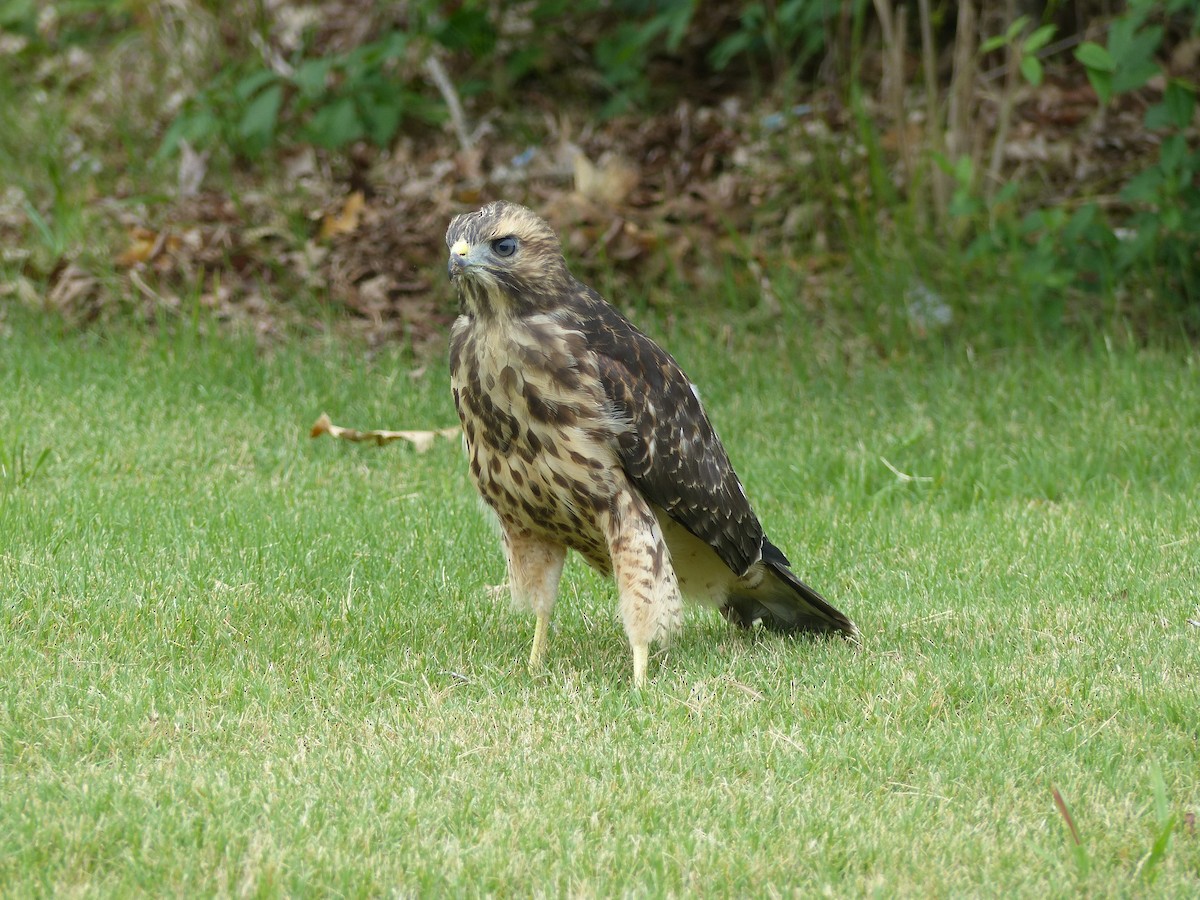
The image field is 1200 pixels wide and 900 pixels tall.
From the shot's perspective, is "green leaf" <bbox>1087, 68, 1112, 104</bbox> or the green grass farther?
"green leaf" <bbox>1087, 68, 1112, 104</bbox>

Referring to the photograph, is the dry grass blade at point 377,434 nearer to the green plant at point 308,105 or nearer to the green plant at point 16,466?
the green plant at point 16,466

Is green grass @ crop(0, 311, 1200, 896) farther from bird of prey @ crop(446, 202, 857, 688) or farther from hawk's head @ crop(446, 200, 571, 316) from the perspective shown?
hawk's head @ crop(446, 200, 571, 316)

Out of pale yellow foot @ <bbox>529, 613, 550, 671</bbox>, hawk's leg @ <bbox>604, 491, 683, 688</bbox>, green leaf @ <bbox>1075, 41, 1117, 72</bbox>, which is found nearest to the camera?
hawk's leg @ <bbox>604, 491, 683, 688</bbox>

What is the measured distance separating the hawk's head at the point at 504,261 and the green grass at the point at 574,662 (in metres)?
1.07

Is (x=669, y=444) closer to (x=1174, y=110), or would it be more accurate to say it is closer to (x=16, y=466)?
(x=16, y=466)

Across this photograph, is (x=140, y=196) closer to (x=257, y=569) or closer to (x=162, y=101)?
(x=162, y=101)

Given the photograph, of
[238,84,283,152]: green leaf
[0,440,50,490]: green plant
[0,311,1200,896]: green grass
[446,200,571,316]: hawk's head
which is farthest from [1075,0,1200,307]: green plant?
[0,440,50,490]: green plant

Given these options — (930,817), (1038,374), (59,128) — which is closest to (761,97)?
(1038,374)

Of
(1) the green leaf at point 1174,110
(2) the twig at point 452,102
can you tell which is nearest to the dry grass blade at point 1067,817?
(1) the green leaf at point 1174,110

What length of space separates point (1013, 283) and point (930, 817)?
524 cm

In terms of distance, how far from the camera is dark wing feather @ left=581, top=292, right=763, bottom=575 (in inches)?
174

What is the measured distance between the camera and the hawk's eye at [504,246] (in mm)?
4242

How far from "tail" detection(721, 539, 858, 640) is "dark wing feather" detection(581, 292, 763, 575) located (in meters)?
0.10

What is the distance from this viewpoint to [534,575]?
15.3ft
